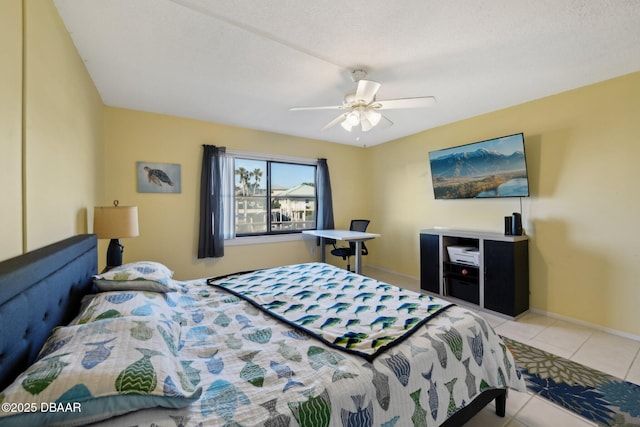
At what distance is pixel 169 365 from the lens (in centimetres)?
96

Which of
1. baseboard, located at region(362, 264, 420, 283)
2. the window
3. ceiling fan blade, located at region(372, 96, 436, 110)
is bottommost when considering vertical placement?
baseboard, located at region(362, 264, 420, 283)

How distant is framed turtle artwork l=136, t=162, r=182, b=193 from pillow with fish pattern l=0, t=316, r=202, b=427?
9.20 feet

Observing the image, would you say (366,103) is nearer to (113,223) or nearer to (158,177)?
(113,223)

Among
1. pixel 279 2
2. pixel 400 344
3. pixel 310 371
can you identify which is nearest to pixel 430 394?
pixel 400 344

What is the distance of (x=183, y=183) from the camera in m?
3.70

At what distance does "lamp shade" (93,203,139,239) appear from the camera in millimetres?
2373

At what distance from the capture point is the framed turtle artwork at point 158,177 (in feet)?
11.3

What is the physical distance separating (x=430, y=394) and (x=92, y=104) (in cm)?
366

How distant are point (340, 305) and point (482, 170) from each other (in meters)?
2.88

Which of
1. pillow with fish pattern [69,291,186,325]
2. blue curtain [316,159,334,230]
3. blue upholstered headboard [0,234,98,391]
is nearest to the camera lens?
blue upholstered headboard [0,234,98,391]

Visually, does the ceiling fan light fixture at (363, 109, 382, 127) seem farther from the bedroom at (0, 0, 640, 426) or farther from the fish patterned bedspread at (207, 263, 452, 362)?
the bedroom at (0, 0, 640, 426)

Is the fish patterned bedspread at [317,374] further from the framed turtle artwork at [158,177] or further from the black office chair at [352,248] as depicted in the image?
the black office chair at [352,248]

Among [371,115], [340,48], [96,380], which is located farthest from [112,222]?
[371,115]

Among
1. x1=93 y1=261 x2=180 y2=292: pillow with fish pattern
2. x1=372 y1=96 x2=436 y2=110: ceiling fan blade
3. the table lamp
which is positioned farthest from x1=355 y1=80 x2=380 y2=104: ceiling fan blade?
the table lamp
